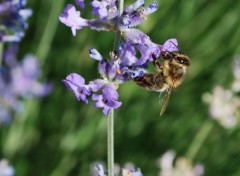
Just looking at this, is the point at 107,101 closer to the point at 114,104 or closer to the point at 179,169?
the point at 114,104

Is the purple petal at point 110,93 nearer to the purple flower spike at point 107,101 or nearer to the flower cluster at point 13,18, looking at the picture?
the purple flower spike at point 107,101

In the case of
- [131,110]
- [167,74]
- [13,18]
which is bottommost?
[131,110]

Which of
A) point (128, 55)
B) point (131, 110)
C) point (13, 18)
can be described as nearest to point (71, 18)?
point (128, 55)

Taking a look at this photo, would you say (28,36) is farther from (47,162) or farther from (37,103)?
(47,162)

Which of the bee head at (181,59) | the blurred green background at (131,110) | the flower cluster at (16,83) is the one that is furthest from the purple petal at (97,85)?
the blurred green background at (131,110)

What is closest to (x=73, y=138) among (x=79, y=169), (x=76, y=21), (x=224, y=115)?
(x=79, y=169)
